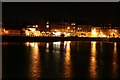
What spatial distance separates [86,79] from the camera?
12.2m

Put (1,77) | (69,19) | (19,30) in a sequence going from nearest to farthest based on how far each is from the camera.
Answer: (1,77) → (19,30) → (69,19)

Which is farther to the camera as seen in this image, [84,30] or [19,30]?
[84,30]

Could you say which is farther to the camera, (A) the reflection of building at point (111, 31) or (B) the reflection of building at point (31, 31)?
(A) the reflection of building at point (111, 31)

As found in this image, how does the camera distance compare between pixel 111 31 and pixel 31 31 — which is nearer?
pixel 31 31

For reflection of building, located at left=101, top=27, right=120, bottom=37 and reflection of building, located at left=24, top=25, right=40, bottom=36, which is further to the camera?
reflection of building, located at left=101, top=27, right=120, bottom=37

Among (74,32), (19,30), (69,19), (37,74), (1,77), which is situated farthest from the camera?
(69,19)

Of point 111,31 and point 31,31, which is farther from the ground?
point 111,31

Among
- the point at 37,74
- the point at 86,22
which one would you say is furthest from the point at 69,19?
the point at 37,74

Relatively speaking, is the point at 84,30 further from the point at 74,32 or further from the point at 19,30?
the point at 19,30

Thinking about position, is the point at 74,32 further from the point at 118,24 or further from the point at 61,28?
the point at 118,24

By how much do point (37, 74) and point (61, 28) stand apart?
71940 millimetres

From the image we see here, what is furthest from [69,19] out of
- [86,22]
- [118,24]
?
[118,24]

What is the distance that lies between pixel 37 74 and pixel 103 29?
2964 inches

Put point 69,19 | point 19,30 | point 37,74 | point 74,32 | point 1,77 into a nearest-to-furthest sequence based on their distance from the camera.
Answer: point 1,77, point 37,74, point 19,30, point 74,32, point 69,19
